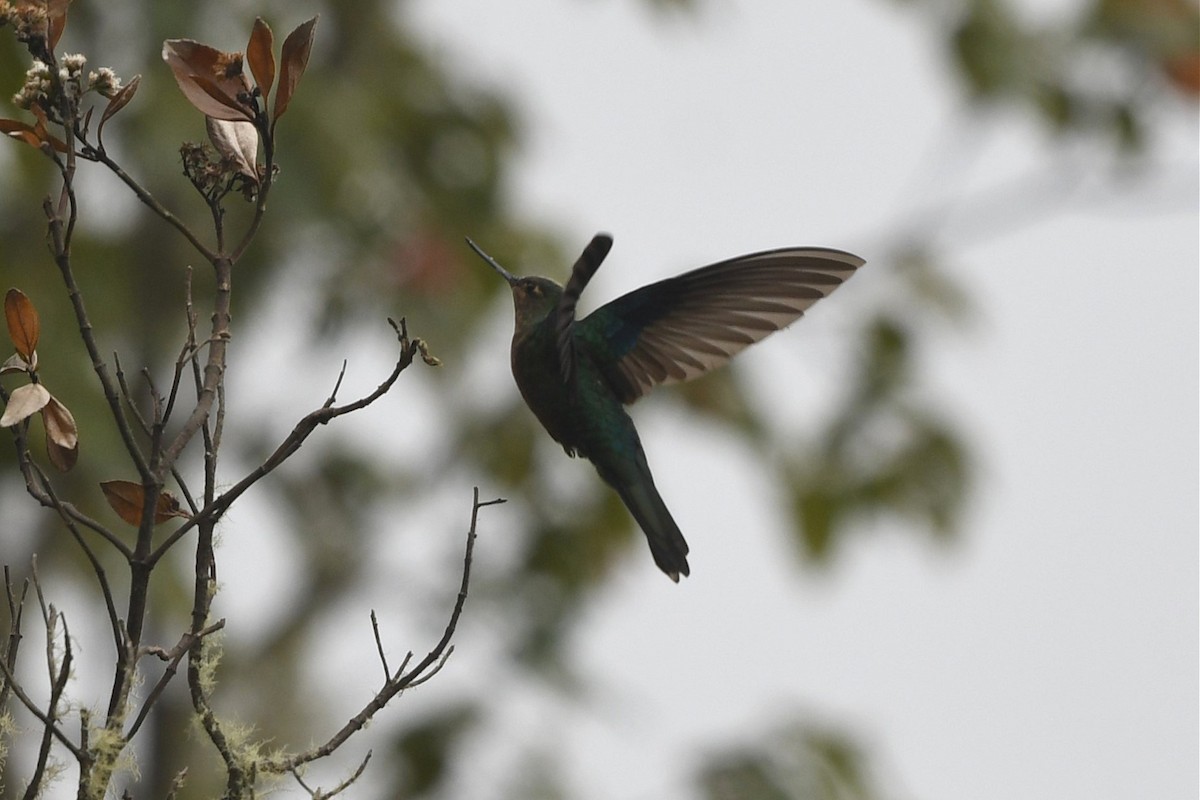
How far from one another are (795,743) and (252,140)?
303 cm

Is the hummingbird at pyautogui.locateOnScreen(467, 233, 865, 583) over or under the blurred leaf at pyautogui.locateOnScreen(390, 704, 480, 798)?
under

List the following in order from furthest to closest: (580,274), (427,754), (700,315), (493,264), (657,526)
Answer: (427,754), (700,315), (657,526), (493,264), (580,274)

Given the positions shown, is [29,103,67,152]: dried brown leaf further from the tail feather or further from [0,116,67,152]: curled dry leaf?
the tail feather

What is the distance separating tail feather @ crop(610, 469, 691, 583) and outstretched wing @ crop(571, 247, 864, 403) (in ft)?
0.66

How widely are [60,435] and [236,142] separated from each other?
0.27 metres

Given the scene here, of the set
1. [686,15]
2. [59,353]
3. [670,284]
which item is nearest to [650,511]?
[670,284]

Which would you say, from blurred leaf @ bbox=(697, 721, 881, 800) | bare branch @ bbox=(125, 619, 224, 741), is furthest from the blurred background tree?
bare branch @ bbox=(125, 619, 224, 741)

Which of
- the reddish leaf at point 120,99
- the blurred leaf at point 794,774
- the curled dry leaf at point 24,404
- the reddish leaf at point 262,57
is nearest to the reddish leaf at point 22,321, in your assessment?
the curled dry leaf at point 24,404

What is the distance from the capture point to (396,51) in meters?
4.88

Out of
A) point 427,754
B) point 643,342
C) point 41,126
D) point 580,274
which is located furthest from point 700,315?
point 427,754

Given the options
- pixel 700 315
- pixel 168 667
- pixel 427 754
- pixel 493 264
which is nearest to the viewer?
pixel 168 667

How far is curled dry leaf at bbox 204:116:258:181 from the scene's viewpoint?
1.21m

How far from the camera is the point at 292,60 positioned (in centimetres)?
118

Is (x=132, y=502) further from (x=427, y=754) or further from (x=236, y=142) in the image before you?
(x=427, y=754)
